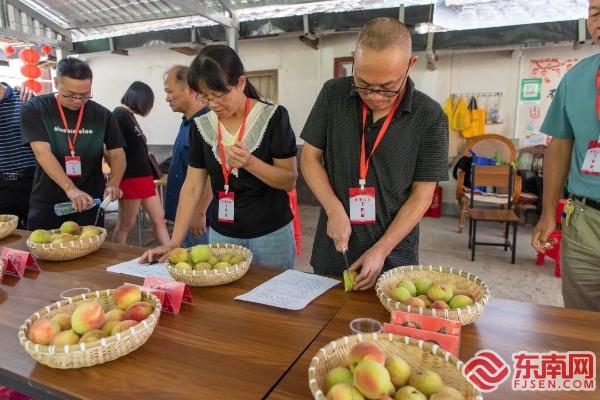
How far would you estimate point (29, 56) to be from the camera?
5.15 meters

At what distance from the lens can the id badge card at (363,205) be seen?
4.80 feet

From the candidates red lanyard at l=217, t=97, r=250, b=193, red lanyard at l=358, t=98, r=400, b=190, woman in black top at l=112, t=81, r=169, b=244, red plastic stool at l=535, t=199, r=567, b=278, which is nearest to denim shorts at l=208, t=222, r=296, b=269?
red lanyard at l=217, t=97, r=250, b=193

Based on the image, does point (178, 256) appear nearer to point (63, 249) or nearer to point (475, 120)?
point (63, 249)

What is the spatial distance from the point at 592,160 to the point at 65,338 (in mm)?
1689

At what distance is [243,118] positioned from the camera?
170 cm

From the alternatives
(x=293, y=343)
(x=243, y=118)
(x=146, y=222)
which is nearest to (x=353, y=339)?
(x=293, y=343)

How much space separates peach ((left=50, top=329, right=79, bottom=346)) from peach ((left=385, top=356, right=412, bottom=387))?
2.22 ft

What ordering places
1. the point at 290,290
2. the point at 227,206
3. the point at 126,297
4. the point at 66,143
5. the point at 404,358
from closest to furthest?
the point at 404,358
the point at 126,297
the point at 290,290
the point at 227,206
the point at 66,143

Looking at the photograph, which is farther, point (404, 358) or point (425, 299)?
point (425, 299)

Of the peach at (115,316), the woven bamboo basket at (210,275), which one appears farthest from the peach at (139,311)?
the woven bamboo basket at (210,275)

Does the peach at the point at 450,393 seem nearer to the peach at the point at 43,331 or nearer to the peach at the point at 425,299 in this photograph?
the peach at the point at 425,299

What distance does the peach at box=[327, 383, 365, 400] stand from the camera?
26.6 inches

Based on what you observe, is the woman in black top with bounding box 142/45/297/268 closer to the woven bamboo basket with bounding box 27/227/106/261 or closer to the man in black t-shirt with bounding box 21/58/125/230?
the woven bamboo basket with bounding box 27/227/106/261

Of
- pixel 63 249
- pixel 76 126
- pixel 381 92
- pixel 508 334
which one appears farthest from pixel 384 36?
pixel 76 126
